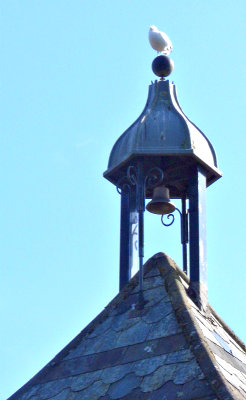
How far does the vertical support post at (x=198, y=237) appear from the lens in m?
17.8

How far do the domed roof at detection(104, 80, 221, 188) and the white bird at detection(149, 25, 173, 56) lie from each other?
2.60 feet

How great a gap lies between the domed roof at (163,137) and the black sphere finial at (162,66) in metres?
0.41

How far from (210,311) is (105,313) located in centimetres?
140

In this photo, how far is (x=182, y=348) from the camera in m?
15.9

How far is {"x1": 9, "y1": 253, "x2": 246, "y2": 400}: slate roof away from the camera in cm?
1530

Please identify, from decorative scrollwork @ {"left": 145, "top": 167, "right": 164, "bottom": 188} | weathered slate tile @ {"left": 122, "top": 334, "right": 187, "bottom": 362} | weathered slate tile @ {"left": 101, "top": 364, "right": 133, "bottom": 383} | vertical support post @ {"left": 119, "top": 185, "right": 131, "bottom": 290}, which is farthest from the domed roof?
weathered slate tile @ {"left": 101, "top": 364, "right": 133, "bottom": 383}

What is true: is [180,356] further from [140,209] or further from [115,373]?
[140,209]

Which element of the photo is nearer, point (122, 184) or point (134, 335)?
point (134, 335)

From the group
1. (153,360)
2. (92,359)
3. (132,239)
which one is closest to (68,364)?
(92,359)

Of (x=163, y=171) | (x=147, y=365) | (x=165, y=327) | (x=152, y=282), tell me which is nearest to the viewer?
(x=147, y=365)

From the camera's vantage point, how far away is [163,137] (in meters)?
18.7

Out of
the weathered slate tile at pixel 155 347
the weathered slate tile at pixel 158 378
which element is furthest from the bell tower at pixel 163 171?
the weathered slate tile at pixel 158 378

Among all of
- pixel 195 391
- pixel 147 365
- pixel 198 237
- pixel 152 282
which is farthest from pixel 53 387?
pixel 198 237

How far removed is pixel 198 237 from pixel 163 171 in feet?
4.10
